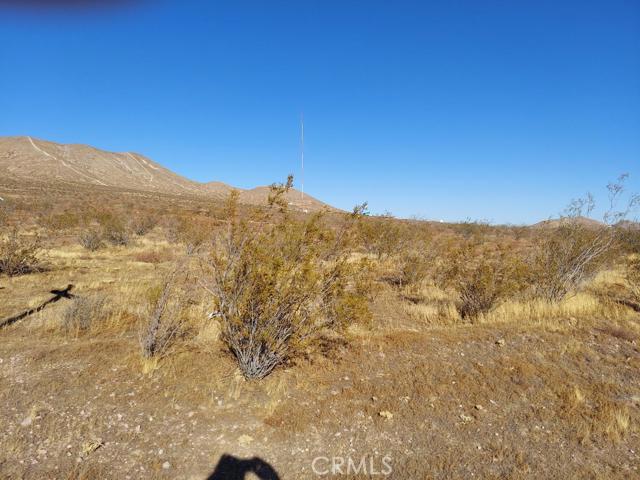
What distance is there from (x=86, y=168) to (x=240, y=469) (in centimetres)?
8685

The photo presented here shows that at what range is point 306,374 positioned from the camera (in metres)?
4.46

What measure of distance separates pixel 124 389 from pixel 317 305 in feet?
7.90

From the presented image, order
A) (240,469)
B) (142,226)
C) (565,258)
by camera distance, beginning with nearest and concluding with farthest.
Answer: (240,469)
(565,258)
(142,226)

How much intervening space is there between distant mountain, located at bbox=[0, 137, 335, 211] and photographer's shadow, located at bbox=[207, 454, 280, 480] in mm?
49696

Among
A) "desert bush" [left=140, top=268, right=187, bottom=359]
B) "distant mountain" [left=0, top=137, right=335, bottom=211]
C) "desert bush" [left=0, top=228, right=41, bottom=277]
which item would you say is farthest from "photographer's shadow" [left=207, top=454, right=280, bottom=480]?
"distant mountain" [left=0, top=137, right=335, bottom=211]

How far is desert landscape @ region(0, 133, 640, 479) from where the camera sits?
2996 millimetres

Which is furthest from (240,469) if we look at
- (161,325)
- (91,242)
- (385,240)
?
(91,242)

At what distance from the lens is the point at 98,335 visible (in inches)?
211

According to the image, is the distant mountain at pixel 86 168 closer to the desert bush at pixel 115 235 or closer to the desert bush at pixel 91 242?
the desert bush at pixel 115 235

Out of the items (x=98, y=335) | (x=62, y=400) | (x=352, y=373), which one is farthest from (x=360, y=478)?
(x=98, y=335)

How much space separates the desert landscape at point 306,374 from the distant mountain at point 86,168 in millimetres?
46522

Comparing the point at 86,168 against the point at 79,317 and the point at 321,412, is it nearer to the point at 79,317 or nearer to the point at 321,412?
the point at 79,317

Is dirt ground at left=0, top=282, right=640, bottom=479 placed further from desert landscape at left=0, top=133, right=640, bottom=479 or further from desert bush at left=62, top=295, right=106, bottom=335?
desert bush at left=62, top=295, right=106, bottom=335

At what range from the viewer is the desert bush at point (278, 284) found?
4.15 meters
